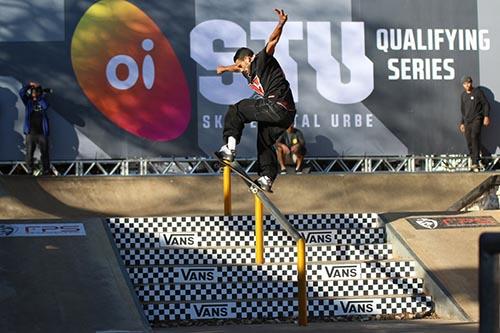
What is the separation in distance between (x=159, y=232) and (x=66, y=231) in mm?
1194

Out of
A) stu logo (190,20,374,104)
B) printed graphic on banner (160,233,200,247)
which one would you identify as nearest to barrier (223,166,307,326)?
printed graphic on banner (160,233,200,247)

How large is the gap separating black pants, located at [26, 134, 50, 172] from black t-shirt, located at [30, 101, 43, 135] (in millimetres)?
84

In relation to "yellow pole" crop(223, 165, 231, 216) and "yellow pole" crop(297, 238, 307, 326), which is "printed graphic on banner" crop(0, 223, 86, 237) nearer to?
"yellow pole" crop(223, 165, 231, 216)

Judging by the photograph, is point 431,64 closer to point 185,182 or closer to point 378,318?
point 185,182

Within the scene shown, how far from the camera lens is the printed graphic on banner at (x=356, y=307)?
1131 cm

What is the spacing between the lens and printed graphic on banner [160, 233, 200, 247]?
1242 cm

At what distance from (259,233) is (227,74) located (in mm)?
6357

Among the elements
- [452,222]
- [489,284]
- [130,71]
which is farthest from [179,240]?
[489,284]

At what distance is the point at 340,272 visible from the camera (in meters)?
11.9

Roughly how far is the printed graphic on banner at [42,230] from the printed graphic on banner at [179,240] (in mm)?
1001

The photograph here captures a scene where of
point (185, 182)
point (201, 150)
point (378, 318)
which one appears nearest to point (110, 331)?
point (378, 318)

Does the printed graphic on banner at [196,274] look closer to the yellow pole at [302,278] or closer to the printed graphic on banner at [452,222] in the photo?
the yellow pole at [302,278]

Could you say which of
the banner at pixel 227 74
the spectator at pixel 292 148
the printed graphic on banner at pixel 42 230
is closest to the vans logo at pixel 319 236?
the printed graphic on banner at pixel 42 230

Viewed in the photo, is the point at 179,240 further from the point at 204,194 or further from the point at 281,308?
the point at 204,194
